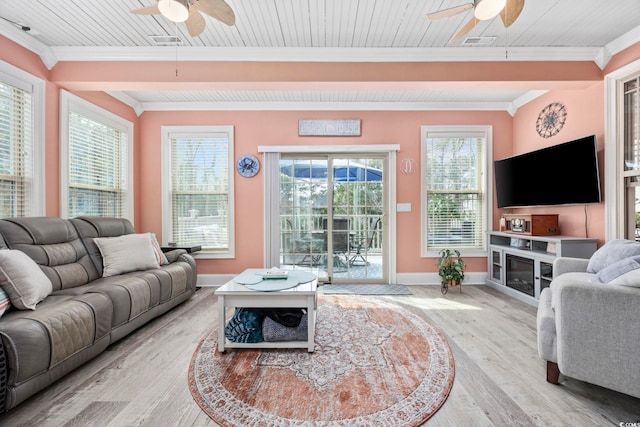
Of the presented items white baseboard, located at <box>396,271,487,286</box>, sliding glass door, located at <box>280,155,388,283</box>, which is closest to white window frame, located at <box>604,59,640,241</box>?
white baseboard, located at <box>396,271,487,286</box>

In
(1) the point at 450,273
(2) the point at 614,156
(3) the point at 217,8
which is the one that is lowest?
(1) the point at 450,273

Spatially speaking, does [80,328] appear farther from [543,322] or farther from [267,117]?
[267,117]

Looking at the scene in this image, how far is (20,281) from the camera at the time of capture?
1921 millimetres

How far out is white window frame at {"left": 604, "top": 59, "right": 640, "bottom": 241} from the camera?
283 centimetres

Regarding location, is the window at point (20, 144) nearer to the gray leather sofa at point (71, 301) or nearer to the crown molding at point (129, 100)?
the gray leather sofa at point (71, 301)

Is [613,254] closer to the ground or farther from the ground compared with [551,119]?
closer to the ground

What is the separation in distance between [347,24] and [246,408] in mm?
3020

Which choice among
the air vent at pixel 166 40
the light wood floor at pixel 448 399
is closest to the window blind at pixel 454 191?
the light wood floor at pixel 448 399

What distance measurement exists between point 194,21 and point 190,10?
3.7 inches

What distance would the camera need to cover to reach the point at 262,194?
170 inches

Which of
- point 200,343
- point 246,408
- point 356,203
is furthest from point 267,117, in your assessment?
point 246,408

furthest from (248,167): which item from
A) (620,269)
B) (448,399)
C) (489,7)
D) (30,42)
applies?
(620,269)

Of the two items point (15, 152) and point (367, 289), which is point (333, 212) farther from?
point (15, 152)

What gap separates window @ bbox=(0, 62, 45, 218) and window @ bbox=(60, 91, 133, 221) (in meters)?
0.25
